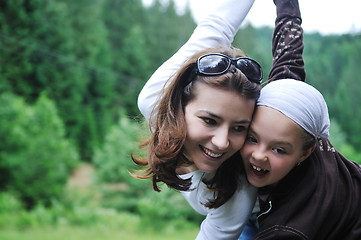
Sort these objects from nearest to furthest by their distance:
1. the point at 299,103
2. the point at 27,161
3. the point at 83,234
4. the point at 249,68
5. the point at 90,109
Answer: the point at 299,103 < the point at 249,68 < the point at 83,234 < the point at 27,161 < the point at 90,109

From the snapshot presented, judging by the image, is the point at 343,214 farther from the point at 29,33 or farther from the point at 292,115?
the point at 29,33

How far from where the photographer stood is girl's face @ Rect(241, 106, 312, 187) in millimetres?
1328

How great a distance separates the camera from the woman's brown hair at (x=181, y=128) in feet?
4.61

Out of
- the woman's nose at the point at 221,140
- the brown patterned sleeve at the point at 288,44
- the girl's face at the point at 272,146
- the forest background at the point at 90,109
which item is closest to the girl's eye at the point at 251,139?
the girl's face at the point at 272,146

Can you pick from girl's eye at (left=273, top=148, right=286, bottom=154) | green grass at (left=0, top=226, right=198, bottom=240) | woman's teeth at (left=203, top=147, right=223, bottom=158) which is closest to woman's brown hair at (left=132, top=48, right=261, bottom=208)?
woman's teeth at (left=203, top=147, right=223, bottom=158)

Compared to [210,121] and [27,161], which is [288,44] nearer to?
[210,121]

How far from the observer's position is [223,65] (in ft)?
4.71

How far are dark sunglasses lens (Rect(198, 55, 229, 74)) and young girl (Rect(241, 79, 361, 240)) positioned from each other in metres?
0.19

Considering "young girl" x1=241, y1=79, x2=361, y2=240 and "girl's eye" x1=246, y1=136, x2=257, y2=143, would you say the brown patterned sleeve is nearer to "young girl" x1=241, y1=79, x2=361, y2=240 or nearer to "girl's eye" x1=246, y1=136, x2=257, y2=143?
"young girl" x1=241, y1=79, x2=361, y2=240

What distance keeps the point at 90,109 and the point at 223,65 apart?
22.9 m

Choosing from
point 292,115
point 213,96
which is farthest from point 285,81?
point 213,96

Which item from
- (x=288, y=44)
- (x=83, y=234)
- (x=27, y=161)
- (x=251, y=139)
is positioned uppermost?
(x=27, y=161)

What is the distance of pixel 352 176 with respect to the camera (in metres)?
1.45

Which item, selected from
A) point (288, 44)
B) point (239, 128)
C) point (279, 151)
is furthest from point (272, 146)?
point (288, 44)
